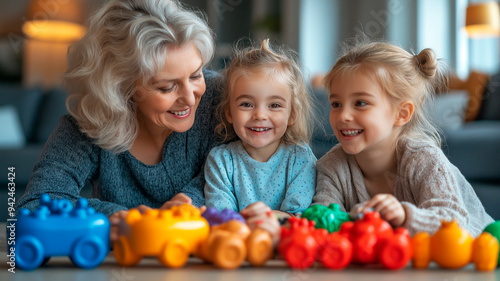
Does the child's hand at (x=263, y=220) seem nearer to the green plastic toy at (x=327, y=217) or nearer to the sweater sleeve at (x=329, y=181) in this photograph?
the green plastic toy at (x=327, y=217)

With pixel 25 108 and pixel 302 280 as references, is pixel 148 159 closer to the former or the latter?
pixel 302 280

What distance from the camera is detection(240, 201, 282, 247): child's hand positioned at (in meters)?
0.80

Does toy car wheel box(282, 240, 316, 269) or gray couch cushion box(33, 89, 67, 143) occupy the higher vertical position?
toy car wheel box(282, 240, 316, 269)

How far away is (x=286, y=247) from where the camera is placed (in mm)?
751

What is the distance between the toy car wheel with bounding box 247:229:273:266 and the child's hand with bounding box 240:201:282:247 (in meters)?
0.02

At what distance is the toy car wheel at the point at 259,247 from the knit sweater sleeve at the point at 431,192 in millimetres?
282

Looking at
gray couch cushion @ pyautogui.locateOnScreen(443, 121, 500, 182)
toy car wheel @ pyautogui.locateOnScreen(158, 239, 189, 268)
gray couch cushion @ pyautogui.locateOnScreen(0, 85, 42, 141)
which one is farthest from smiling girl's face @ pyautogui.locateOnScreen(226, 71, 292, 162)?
gray couch cushion @ pyautogui.locateOnScreen(0, 85, 42, 141)

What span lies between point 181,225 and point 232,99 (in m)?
0.56

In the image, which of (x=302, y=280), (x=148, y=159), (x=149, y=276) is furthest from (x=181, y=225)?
(x=148, y=159)

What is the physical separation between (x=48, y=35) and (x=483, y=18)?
14.3 feet

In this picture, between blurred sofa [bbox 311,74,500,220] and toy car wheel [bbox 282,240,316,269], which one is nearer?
toy car wheel [bbox 282,240,316,269]

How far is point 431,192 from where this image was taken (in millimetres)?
1008

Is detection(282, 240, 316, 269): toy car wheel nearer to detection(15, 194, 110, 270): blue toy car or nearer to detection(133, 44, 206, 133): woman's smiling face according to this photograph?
detection(15, 194, 110, 270): blue toy car

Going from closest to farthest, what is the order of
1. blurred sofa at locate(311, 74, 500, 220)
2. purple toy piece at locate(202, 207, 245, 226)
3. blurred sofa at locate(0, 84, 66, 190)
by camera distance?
purple toy piece at locate(202, 207, 245, 226), blurred sofa at locate(311, 74, 500, 220), blurred sofa at locate(0, 84, 66, 190)
